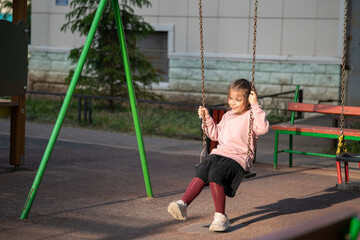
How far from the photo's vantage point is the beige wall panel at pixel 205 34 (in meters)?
15.8

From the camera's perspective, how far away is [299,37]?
1504 cm

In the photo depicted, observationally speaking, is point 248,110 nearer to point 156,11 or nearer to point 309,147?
point 309,147

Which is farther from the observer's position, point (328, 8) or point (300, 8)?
point (300, 8)

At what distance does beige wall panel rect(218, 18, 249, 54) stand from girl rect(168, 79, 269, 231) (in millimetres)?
9768

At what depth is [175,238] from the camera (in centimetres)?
539

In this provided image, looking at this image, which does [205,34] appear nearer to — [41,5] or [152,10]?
[152,10]

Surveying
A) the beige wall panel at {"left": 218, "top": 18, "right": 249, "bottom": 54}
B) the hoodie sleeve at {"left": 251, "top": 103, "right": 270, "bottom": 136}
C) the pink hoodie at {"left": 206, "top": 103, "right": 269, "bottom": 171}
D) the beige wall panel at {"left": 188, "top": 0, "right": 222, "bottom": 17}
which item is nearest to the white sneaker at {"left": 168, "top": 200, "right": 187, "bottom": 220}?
the pink hoodie at {"left": 206, "top": 103, "right": 269, "bottom": 171}

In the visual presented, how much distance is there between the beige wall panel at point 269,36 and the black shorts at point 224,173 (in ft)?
32.2

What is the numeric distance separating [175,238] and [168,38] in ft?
36.8

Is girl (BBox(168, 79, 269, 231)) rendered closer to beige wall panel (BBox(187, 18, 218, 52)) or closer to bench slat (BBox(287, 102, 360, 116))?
bench slat (BBox(287, 102, 360, 116))

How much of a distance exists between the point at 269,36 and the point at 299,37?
0.70 meters

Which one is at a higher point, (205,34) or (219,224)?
(205,34)

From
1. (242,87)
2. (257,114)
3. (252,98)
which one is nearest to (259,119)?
(257,114)

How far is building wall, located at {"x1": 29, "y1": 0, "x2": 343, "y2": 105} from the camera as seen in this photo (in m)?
14.8
